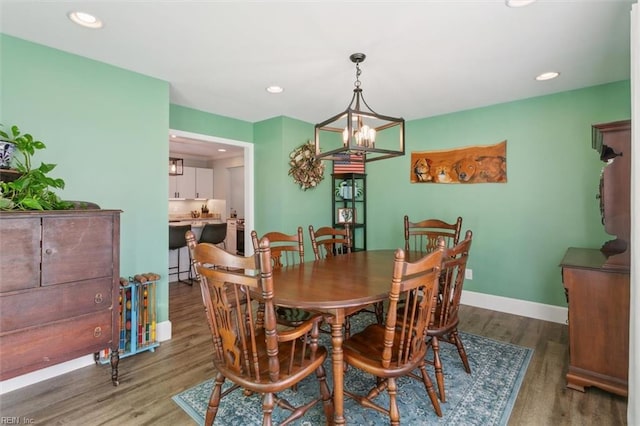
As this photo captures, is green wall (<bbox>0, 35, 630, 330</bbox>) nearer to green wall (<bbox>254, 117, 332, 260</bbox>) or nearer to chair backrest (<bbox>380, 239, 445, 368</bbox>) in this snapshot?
green wall (<bbox>254, 117, 332, 260</bbox>)

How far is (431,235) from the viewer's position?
3.18m

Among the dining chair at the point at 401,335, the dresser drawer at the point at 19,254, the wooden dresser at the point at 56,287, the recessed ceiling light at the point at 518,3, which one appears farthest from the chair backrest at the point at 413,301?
the dresser drawer at the point at 19,254

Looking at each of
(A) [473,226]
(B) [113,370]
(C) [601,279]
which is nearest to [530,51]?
(C) [601,279]

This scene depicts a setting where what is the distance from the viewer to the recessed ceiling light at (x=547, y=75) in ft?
8.71

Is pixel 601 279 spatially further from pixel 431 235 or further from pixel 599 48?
pixel 599 48

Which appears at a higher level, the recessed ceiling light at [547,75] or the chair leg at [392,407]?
the recessed ceiling light at [547,75]

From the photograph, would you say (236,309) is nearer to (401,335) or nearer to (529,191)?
(401,335)

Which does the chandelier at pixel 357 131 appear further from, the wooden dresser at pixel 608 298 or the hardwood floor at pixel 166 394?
the hardwood floor at pixel 166 394

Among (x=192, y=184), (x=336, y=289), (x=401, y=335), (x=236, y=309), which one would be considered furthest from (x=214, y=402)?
(x=192, y=184)

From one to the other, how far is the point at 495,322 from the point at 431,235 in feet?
3.62

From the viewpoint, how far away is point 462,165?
3.74m

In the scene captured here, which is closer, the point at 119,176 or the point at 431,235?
the point at 119,176

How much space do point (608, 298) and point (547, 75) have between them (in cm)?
189
